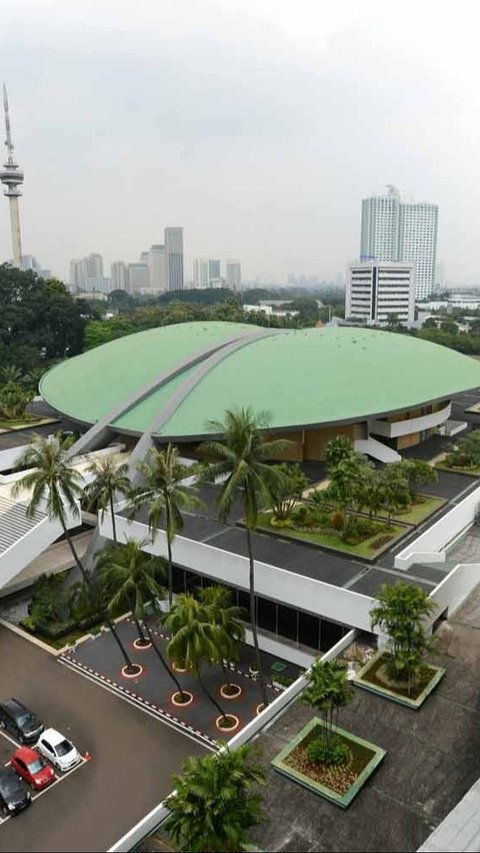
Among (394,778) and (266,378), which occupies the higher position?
(266,378)

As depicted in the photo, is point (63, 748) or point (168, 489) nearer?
point (63, 748)

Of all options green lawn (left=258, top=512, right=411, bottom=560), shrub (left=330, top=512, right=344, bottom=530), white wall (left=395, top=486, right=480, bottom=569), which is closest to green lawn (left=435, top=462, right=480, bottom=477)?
white wall (left=395, top=486, right=480, bottom=569)

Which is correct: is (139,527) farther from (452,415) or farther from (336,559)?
(452,415)

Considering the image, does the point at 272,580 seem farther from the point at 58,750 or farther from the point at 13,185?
the point at 13,185

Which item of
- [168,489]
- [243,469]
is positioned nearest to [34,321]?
[168,489]

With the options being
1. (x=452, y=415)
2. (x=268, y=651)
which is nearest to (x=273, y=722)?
(x=268, y=651)

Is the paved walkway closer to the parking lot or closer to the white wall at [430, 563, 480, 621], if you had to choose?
the white wall at [430, 563, 480, 621]
